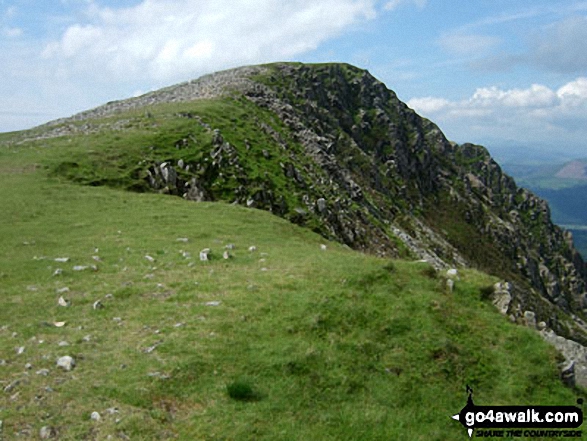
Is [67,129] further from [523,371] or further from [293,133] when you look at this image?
[523,371]

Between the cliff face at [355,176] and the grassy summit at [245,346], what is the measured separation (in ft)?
16.7

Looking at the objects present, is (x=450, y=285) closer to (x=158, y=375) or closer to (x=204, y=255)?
(x=204, y=255)

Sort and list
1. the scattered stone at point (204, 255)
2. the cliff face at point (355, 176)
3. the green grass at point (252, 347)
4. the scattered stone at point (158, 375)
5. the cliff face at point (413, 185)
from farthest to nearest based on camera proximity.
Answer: the cliff face at point (413, 185)
the cliff face at point (355, 176)
the scattered stone at point (204, 255)
the scattered stone at point (158, 375)
the green grass at point (252, 347)

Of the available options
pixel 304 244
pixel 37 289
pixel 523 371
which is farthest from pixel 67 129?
pixel 523 371

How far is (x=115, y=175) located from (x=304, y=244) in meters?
21.1

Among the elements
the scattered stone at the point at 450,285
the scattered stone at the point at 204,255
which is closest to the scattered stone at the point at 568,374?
the scattered stone at the point at 450,285

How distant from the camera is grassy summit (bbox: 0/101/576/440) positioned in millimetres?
11969

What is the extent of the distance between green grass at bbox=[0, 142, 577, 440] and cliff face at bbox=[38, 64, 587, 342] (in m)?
4.60

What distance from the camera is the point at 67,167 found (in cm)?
4125

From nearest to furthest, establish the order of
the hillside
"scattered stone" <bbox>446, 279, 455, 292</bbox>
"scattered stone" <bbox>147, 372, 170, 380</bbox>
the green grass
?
the green grass
the hillside
"scattered stone" <bbox>147, 372, 170, 380</bbox>
"scattered stone" <bbox>446, 279, 455, 292</bbox>

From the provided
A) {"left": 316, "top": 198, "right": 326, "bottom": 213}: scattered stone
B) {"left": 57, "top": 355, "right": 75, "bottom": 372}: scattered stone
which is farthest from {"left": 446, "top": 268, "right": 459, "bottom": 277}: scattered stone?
{"left": 316, "top": 198, "right": 326, "bottom": 213}: scattered stone

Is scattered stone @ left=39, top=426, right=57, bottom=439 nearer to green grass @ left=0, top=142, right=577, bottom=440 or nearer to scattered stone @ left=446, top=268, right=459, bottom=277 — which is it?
green grass @ left=0, top=142, right=577, bottom=440

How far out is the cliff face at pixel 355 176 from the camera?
51.1m

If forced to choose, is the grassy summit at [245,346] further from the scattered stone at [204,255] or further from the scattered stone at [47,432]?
the scattered stone at [204,255]
